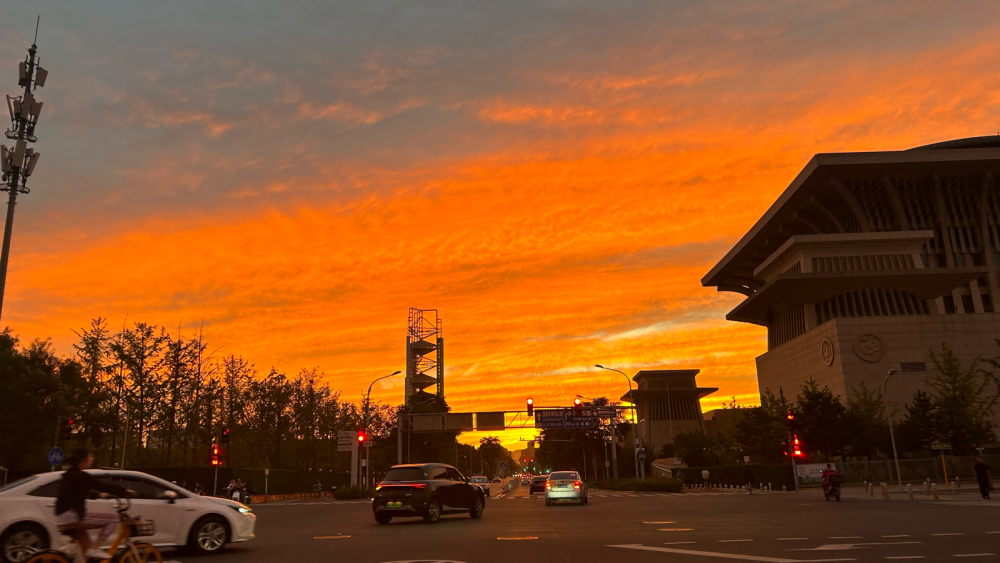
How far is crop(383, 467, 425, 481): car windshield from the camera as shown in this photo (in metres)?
21.9

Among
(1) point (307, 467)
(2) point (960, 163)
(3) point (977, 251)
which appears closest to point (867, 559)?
(1) point (307, 467)

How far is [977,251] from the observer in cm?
8294

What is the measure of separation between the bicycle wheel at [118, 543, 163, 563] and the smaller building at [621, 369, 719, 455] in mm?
129352

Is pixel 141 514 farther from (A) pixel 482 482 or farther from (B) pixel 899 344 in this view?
(B) pixel 899 344

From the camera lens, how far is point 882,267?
76.4 meters

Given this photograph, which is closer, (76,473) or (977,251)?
(76,473)

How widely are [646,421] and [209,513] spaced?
130 m

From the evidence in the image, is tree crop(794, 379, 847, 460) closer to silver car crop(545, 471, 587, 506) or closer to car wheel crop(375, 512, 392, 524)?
silver car crop(545, 471, 587, 506)

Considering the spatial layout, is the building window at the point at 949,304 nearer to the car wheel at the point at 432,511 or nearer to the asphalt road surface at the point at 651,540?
the asphalt road surface at the point at 651,540

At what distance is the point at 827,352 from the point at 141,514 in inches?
2813

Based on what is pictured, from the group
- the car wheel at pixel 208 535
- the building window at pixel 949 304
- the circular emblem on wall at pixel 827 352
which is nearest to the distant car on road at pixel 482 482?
the car wheel at pixel 208 535

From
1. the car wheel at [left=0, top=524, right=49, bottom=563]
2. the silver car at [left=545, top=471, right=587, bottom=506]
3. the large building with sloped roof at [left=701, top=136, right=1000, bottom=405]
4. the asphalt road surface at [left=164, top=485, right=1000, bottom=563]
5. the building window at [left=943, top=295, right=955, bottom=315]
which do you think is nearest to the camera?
the car wheel at [left=0, top=524, right=49, bottom=563]

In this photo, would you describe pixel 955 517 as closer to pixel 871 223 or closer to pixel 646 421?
pixel 871 223

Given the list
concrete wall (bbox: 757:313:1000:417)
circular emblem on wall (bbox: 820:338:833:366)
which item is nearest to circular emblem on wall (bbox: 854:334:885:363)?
concrete wall (bbox: 757:313:1000:417)
